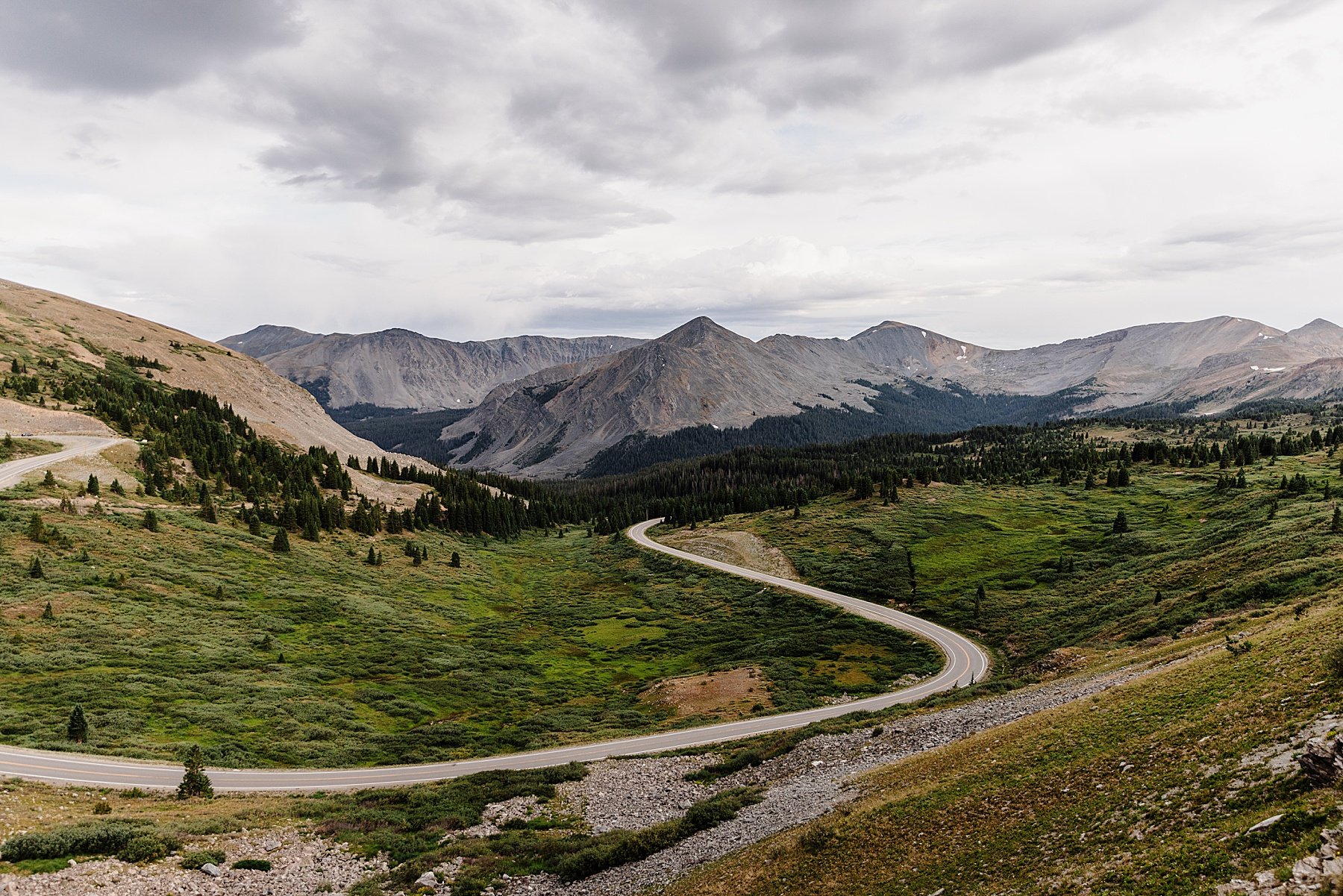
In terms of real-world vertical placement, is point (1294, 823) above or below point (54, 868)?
above

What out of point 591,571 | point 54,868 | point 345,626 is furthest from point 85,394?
point 54,868

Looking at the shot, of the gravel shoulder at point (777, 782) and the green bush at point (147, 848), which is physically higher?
the green bush at point (147, 848)

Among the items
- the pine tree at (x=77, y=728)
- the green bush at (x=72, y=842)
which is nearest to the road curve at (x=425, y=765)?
the pine tree at (x=77, y=728)

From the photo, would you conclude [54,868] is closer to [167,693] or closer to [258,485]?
[167,693]

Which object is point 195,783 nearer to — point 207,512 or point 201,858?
point 201,858

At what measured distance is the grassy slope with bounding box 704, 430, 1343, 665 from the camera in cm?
5869

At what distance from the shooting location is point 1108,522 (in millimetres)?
123000

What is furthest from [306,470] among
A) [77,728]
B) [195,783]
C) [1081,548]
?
[1081,548]

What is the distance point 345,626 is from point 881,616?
7586 cm

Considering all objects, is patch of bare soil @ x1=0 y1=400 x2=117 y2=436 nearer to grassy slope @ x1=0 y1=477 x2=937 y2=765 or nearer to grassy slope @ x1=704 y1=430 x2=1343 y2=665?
grassy slope @ x1=0 y1=477 x2=937 y2=765

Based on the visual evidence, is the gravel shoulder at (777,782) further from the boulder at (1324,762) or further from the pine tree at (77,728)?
the pine tree at (77,728)

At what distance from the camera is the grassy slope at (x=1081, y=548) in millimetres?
58688

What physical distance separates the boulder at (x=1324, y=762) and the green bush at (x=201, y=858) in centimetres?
3608

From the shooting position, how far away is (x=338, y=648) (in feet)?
238
